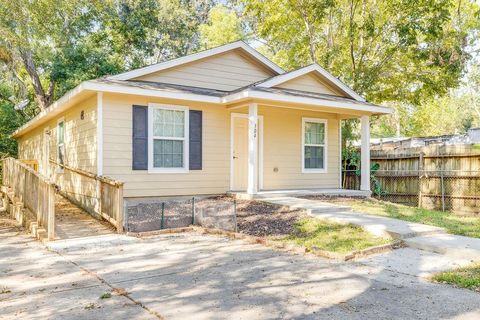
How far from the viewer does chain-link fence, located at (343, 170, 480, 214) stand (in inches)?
439

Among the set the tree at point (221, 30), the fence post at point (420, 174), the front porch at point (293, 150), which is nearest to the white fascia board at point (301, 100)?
the front porch at point (293, 150)

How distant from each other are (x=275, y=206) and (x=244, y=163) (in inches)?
100

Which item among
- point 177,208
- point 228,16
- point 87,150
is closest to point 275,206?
point 177,208

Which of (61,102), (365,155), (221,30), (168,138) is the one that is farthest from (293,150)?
(221,30)

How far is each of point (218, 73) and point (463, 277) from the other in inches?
329

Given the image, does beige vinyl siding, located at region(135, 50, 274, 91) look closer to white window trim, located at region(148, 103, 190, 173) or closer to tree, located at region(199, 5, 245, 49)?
white window trim, located at region(148, 103, 190, 173)

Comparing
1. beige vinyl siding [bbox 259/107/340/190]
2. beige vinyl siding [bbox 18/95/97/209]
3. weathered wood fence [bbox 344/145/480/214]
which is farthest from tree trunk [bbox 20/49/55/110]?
weathered wood fence [bbox 344/145/480/214]

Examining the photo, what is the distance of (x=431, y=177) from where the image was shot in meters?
12.2

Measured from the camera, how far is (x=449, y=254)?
572 centimetres

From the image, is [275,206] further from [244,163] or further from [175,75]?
[175,75]

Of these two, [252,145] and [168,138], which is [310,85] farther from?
[168,138]

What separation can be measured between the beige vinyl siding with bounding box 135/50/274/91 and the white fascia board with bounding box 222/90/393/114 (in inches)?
53.8

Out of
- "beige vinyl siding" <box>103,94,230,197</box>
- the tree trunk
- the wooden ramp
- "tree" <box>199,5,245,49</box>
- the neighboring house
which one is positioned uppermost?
"tree" <box>199,5,245,49</box>

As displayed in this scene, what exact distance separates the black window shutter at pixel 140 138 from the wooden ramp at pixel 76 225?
162cm
